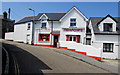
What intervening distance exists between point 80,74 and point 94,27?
14063 millimetres

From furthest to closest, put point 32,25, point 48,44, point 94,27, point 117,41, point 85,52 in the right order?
point 32,25, point 48,44, point 94,27, point 117,41, point 85,52

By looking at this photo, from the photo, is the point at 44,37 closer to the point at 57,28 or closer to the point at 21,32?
the point at 57,28

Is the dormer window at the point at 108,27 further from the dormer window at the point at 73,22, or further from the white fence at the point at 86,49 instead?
the white fence at the point at 86,49

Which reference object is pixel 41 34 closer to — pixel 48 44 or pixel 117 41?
pixel 48 44

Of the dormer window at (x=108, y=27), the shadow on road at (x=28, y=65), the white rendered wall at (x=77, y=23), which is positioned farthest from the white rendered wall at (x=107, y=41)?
the shadow on road at (x=28, y=65)

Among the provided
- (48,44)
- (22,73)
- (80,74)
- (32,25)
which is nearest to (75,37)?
(48,44)

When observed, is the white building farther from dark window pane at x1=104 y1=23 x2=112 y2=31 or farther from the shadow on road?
the shadow on road

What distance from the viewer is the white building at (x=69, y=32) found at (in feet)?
56.5

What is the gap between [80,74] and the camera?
21.2ft

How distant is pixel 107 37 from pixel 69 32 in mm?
Result: 6679

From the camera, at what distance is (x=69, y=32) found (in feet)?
64.1

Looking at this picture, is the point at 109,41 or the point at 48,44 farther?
the point at 48,44

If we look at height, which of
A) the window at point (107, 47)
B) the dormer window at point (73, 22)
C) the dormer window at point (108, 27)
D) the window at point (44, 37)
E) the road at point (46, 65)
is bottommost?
the road at point (46, 65)

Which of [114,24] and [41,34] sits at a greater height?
[114,24]
